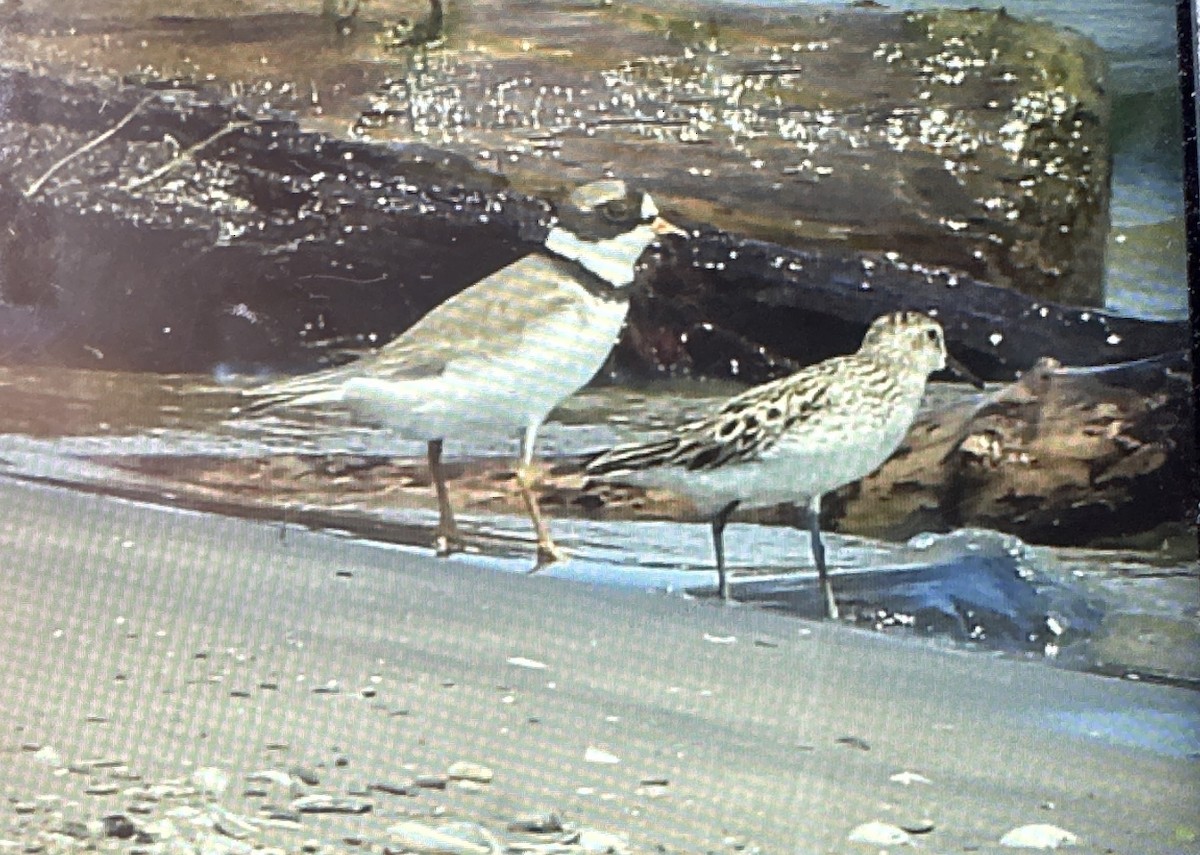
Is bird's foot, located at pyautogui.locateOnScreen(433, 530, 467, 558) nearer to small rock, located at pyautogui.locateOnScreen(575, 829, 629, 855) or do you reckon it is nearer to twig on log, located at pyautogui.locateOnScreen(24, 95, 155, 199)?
small rock, located at pyautogui.locateOnScreen(575, 829, 629, 855)

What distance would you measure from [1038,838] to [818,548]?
28cm

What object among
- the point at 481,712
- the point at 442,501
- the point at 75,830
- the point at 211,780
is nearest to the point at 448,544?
the point at 442,501

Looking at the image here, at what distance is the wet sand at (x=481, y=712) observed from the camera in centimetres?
109

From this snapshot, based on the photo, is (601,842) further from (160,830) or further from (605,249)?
(605,249)

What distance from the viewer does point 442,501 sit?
3.87 feet

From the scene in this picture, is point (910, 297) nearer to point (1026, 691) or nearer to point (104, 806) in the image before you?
point (1026, 691)

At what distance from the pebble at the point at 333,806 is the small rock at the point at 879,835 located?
376mm

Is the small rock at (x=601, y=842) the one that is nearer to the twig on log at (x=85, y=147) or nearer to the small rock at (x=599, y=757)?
the small rock at (x=599, y=757)

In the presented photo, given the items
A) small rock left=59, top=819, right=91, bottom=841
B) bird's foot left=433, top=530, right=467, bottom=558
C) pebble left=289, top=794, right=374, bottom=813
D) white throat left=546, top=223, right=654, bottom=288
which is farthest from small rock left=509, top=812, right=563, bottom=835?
white throat left=546, top=223, right=654, bottom=288

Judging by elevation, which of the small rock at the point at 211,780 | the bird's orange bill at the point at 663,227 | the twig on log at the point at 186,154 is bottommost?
the small rock at the point at 211,780

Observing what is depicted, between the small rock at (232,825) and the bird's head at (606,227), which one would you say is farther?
the bird's head at (606,227)

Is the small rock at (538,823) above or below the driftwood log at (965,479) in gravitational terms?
below

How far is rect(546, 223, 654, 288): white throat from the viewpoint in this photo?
47.0 inches

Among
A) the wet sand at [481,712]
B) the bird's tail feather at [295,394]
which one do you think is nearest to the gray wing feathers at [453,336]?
the bird's tail feather at [295,394]
